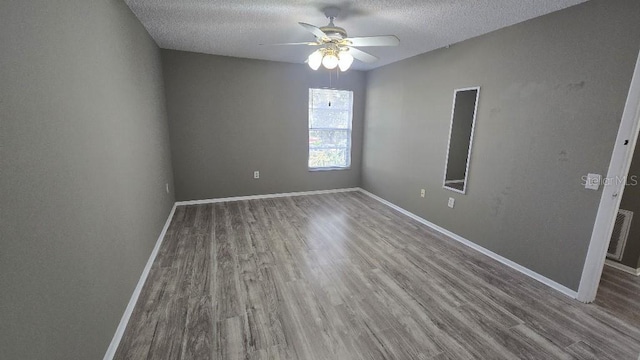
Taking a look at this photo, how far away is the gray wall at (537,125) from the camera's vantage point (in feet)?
6.80

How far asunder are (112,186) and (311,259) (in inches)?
71.8

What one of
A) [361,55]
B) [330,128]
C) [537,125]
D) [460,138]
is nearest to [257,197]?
[330,128]

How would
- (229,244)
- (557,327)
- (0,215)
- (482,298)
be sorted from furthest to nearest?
(229,244), (482,298), (557,327), (0,215)

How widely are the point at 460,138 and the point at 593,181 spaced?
1.34 m

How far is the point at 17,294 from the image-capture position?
91cm

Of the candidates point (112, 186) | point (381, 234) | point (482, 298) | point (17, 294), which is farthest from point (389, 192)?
point (17, 294)

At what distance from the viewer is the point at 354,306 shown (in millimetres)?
2137

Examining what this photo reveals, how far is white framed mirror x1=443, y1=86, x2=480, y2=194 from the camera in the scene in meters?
3.14

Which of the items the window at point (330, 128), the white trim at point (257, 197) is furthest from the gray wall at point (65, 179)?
the window at point (330, 128)

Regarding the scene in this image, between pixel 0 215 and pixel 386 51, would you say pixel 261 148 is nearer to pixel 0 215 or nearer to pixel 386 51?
pixel 386 51

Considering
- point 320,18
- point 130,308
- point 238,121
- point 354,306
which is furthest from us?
point 238,121

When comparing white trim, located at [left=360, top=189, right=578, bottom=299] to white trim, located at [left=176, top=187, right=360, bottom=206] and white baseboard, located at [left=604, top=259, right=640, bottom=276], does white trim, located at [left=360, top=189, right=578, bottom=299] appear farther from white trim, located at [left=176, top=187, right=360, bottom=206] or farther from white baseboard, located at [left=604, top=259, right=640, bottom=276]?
white trim, located at [left=176, top=187, right=360, bottom=206]

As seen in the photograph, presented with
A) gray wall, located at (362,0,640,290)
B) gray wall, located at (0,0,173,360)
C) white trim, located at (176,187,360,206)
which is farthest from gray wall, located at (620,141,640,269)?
gray wall, located at (0,0,173,360)

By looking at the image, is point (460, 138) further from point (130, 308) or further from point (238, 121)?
point (130, 308)
